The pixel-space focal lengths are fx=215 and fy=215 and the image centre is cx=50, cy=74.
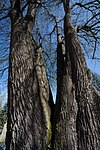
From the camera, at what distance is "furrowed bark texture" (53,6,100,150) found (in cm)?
357

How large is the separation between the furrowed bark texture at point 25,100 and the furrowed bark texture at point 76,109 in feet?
0.90

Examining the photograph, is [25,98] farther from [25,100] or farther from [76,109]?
[76,109]

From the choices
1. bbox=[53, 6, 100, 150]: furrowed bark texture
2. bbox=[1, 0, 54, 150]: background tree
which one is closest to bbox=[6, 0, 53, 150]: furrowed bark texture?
bbox=[1, 0, 54, 150]: background tree

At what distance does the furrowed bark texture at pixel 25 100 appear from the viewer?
3705 millimetres

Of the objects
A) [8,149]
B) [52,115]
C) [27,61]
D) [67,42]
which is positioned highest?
[67,42]

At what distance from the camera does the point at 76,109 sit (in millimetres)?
3818

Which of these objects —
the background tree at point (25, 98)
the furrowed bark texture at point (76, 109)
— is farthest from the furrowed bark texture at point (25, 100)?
the furrowed bark texture at point (76, 109)

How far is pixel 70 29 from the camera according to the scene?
4.88 metres

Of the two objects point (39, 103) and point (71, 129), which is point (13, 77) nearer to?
point (39, 103)

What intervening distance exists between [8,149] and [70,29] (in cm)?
285

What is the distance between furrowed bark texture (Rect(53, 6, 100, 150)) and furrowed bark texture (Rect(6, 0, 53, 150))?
0.27 metres

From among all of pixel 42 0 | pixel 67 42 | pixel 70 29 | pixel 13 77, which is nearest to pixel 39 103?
pixel 13 77

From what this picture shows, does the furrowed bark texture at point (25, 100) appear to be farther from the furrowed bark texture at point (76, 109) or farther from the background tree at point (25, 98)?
the furrowed bark texture at point (76, 109)

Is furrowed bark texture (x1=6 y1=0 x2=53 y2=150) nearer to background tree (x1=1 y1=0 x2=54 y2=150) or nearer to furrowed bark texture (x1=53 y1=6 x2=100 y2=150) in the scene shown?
background tree (x1=1 y1=0 x2=54 y2=150)
